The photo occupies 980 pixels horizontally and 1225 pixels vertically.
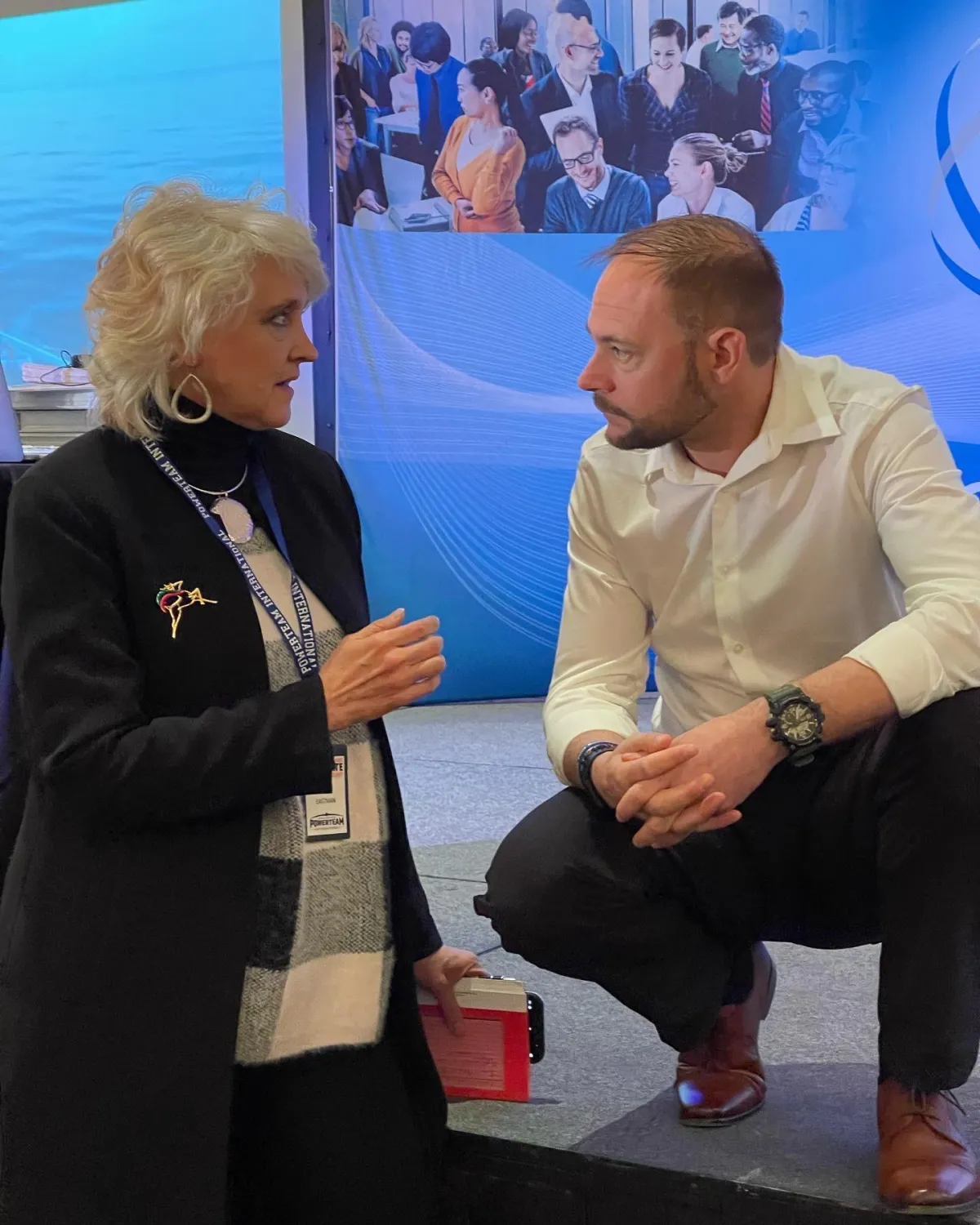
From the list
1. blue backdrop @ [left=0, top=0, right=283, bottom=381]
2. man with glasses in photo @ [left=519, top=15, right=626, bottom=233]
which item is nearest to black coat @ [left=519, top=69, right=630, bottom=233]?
man with glasses in photo @ [left=519, top=15, right=626, bottom=233]

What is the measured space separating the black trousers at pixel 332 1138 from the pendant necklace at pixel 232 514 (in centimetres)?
61

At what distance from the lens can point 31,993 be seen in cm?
141

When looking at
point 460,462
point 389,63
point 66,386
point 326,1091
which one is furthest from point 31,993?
point 389,63

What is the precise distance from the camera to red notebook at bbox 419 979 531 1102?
1700mm

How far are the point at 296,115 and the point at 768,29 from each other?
64.4 inches

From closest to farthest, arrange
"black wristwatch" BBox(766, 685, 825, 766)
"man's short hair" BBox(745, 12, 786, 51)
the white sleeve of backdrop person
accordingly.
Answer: "black wristwatch" BBox(766, 685, 825, 766), "man's short hair" BBox(745, 12, 786, 51), the white sleeve of backdrop person

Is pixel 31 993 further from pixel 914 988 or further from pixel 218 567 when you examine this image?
pixel 914 988

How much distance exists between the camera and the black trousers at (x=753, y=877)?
142cm

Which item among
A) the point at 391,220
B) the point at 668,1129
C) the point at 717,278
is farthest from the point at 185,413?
the point at 391,220

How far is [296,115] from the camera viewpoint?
470cm

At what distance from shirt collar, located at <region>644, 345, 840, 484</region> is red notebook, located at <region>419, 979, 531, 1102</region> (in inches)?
27.5

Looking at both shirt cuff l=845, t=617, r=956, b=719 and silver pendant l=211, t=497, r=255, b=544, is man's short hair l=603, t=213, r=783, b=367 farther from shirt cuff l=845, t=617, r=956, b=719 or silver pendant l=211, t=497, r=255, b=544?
silver pendant l=211, t=497, r=255, b=544

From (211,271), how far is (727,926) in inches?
39.1

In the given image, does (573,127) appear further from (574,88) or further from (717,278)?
(717,278)
